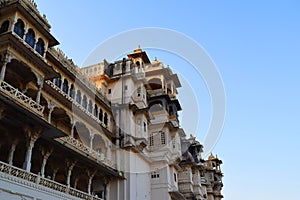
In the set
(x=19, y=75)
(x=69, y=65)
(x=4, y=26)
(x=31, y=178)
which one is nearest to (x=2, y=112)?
(x=31, y=178)

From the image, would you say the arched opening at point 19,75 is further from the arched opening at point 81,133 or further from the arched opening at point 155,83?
the arched opening at point 155,83

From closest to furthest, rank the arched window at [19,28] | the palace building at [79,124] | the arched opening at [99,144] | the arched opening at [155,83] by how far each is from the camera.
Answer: the palace building at [79,124]
the arched window at [19,28]
the arched opening at [99,144]
the arched opening at [155,83]

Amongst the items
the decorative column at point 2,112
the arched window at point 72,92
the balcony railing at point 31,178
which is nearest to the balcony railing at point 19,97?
the decorative column at point 2,112

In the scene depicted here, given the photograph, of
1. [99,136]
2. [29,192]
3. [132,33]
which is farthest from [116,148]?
[29,192]

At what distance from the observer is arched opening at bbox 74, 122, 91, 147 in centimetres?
3167

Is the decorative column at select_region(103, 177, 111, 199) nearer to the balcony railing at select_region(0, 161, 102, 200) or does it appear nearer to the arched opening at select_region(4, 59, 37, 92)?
the balcony railing at select_region(0, 161, 102, 200)

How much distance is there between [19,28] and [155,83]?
2885 cm

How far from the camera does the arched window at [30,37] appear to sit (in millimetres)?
23416

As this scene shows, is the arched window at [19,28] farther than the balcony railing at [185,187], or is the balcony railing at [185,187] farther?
the balcony railing at [185,187]

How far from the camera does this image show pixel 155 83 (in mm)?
49938

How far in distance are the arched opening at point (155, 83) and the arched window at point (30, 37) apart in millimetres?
26817

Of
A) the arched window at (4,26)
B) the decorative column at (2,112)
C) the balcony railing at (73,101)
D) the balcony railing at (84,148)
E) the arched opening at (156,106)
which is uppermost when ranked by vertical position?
the arched opening at (156,106)

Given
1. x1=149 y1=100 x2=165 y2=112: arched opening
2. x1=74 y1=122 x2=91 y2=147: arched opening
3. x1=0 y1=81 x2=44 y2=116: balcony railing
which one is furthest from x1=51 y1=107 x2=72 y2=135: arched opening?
x1=149 y1=100 x2=165 y2=112: arched opening

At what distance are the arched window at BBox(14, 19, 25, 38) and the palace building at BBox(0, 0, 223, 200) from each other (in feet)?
0.23
